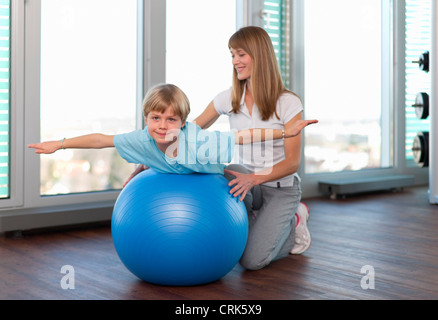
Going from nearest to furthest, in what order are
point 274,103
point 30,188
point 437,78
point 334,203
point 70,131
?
1. point 274,103
2. point 30,188
3. point 70,131
4. point 437,78
5. point 334,203

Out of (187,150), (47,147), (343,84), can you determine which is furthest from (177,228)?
(343,84)

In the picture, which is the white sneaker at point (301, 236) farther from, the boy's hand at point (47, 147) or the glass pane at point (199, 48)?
the glass pane at point (199, 48)

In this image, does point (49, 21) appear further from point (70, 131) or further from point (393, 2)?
point (393, 2)

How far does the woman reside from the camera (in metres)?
2.42

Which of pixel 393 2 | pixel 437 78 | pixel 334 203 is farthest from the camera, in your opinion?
pixel 393 2

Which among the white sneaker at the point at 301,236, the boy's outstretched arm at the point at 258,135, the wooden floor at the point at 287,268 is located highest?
the boy's outstretched arm at the point at 258,135

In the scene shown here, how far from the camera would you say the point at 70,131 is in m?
3.50

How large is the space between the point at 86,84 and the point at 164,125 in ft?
5.41

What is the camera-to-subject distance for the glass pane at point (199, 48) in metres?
3.90

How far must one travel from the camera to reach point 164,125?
82.2 inches

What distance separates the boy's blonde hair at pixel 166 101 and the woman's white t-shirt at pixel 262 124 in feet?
1.65

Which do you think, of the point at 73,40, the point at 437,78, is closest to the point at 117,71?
the point at 73,40

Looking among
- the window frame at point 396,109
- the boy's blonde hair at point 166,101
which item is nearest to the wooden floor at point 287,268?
the boy's blonde hair at point 166,101

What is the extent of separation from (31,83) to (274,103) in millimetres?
1554
